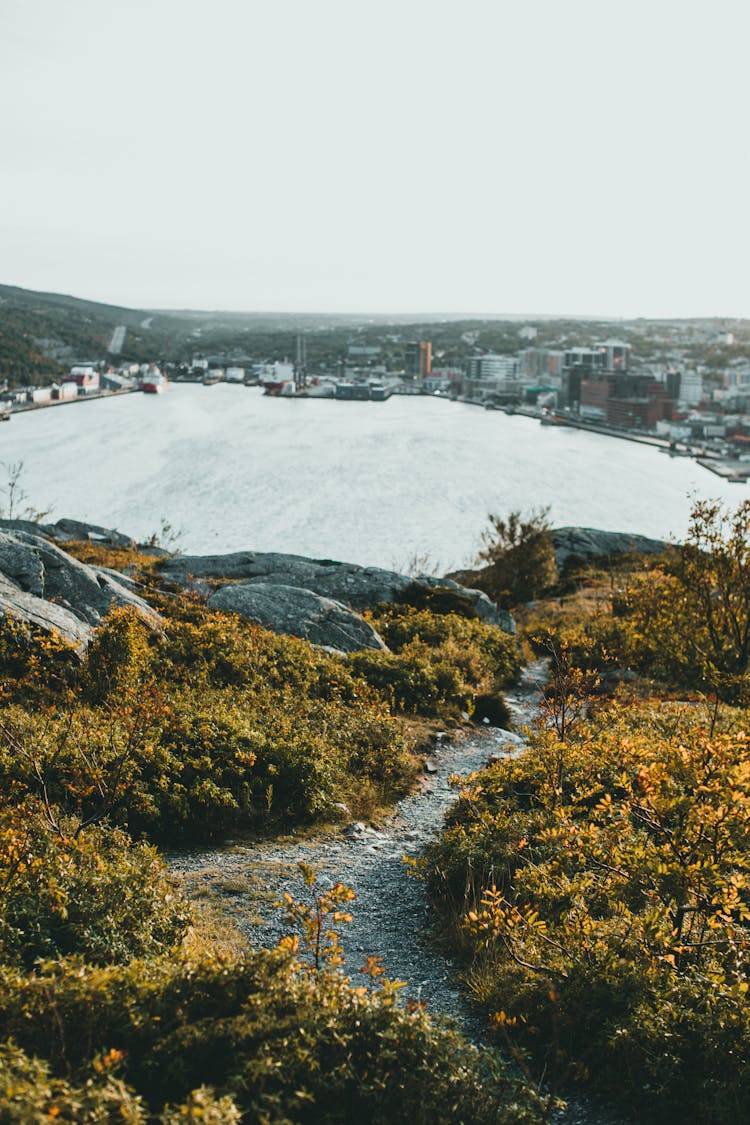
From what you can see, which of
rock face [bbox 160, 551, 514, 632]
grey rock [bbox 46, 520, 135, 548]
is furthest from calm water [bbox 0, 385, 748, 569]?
rock face [bbox 160, 551, 514, 632]

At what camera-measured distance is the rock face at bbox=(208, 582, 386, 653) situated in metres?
10.6

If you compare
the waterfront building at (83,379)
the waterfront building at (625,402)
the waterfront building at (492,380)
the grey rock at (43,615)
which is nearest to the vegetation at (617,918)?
the grey rock at (43,615)

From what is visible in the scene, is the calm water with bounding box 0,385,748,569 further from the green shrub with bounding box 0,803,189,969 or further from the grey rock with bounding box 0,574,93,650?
the green shrub with bounding box 0,803,189,969

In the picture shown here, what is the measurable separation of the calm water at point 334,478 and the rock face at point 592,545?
13.0 feet

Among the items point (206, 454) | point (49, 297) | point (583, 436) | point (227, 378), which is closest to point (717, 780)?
point (206, 454)

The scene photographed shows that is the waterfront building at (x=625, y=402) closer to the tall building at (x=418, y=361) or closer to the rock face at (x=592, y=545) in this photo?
the tall building at (x=418, y=361)

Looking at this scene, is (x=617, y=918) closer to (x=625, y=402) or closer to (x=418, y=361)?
(x=625, y=402)

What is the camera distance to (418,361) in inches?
4774

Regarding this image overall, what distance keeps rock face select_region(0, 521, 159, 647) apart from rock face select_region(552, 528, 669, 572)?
15169 millimetres

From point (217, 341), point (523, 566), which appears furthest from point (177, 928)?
point (217, 341)

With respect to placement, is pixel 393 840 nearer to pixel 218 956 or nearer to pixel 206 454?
pixel 218 956

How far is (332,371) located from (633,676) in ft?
375

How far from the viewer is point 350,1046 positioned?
2.79m

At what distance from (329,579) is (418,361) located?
363ft
